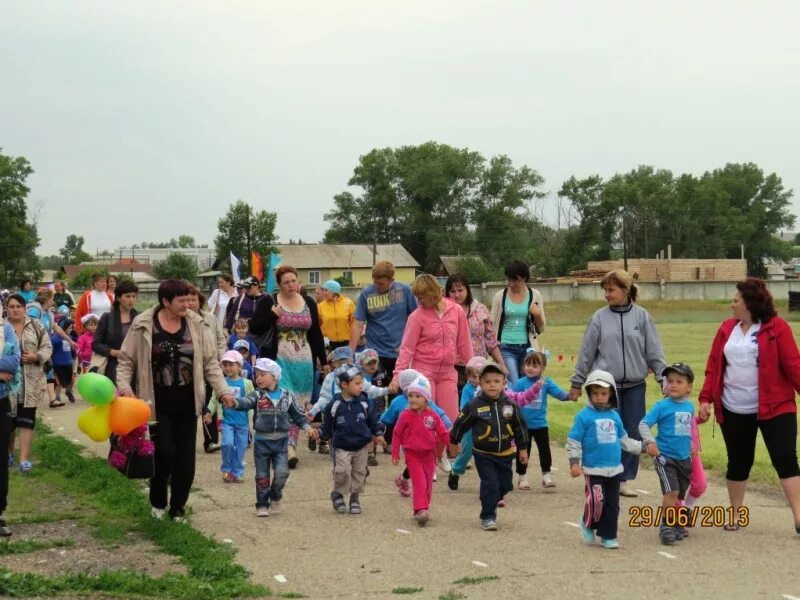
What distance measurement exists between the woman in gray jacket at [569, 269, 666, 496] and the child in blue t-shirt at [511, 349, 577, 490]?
0.75 meters

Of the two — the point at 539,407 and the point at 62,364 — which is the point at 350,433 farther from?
the point at 62,364

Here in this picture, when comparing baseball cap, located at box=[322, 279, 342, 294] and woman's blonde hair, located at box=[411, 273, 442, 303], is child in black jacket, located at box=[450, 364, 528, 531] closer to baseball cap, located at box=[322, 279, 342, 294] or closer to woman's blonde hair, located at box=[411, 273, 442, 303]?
woman's blonde hair, located at box=[411, 273, 442, 303]

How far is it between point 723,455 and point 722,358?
160 inches

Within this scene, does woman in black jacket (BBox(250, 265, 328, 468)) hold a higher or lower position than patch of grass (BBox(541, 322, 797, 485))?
higher

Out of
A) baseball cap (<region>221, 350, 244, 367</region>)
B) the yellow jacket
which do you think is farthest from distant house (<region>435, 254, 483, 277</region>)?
baseball cap (<region>221, 350, 244, 367</region>)

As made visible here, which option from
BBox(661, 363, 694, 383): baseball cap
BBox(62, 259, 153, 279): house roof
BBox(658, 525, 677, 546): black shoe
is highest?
BBox(62, 259, 153, 279): house roof

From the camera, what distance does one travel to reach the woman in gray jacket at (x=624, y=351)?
9.22m

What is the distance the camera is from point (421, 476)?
867 cm

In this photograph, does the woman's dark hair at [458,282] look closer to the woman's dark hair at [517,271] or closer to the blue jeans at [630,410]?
the woman's dark hair at [517,271]

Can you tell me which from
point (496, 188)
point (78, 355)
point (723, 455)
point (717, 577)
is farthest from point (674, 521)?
point (496, 188)

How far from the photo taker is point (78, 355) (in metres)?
19.5

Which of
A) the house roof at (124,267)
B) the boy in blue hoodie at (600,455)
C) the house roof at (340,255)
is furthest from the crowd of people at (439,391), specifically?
the house roof at (124,267)

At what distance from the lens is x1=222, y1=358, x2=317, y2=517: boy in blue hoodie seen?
29.2 feet

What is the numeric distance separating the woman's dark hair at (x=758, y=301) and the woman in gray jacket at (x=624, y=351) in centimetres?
114
